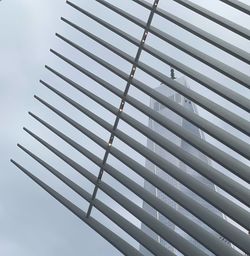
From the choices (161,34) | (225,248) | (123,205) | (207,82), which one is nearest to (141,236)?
(123,205)

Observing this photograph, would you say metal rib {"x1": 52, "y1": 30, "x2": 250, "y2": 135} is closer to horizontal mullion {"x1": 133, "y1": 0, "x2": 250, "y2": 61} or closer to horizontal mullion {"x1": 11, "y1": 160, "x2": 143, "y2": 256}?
horizontal mullion {"x1": 133, "y1": 0, "x2": 250, "y2": 61}

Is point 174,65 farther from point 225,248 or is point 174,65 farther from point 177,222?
point 225,248

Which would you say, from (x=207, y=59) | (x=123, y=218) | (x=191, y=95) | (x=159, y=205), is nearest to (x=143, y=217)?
(x=159, y=205)

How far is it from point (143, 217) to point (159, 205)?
0.39 metres

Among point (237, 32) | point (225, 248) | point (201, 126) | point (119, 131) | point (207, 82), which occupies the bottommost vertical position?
point (225, 248)

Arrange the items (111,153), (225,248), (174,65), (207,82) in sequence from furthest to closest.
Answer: (111,153) < (174,65) < (207,82) < (225,248)

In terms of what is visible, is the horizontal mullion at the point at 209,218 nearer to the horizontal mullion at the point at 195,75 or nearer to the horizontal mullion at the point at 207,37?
the horizontal mullion at the point at 195,75

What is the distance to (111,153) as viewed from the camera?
9062 millimetres

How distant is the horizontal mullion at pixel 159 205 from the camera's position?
6971 mm

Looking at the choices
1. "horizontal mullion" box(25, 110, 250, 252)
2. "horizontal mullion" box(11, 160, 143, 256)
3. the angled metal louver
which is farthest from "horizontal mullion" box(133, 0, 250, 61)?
"horizontal mullion" box(11, 160, 143, 256)

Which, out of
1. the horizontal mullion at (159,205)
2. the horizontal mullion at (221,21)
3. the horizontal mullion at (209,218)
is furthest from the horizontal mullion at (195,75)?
the horizontal mullion at (159,205)

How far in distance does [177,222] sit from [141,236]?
82 cm

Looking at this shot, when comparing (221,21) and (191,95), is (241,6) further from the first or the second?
(191,95)

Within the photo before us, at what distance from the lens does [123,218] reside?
27.3 feet
